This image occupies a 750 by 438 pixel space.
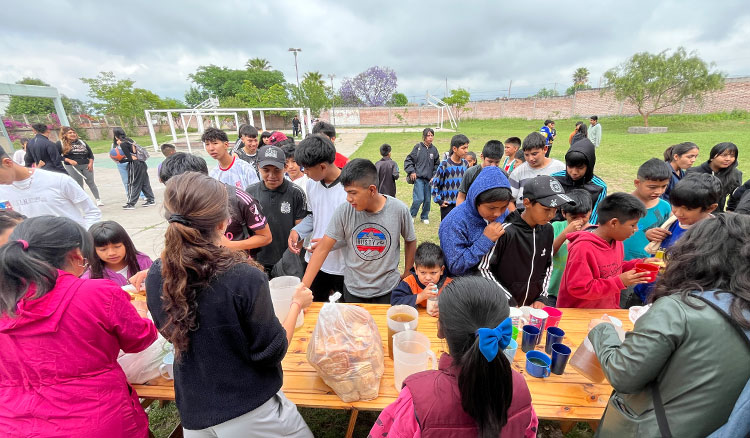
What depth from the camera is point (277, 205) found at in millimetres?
3031

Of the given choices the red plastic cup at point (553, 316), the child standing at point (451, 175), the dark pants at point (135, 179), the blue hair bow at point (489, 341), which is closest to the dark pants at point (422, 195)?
the child standing at point (451, 175)

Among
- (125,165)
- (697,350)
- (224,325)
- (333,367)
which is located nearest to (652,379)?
(697,350)

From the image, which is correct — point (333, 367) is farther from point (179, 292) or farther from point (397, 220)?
point (397, 220)

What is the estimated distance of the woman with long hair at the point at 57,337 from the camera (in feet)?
3.92

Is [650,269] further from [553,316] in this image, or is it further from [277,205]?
[277,205]

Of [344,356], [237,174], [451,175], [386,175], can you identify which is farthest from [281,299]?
[386,175]

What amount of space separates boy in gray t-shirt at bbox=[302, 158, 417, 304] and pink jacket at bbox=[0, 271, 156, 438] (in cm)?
107

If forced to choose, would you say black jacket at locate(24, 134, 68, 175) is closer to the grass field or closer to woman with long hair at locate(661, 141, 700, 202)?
the grass field

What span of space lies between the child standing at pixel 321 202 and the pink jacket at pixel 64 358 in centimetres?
142

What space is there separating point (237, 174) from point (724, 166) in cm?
600

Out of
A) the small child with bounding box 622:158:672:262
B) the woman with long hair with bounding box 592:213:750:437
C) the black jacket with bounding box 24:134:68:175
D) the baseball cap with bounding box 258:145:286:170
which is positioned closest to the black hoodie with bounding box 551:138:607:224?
the small child with bounding box 622:158:672:262

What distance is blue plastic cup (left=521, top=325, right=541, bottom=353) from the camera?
1.66 metres

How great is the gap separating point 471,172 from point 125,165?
834cm

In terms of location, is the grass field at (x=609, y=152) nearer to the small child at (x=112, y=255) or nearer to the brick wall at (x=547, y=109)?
the small child at (x=112, y=255)
